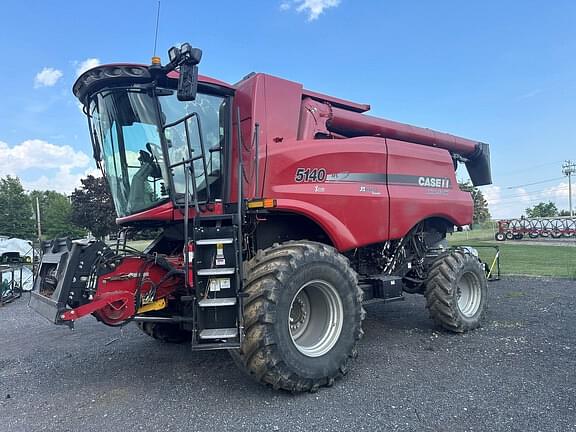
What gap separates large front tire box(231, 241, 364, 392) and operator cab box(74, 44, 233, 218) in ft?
3.81

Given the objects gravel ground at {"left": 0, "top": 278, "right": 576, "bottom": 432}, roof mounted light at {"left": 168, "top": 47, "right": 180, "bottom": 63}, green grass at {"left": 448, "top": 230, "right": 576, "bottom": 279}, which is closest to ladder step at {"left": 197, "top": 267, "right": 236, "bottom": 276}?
gravel ground at {"left": 0, "top": 278, "right": 576, "bottom": 432}

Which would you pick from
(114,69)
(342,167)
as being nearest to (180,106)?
(114,69)

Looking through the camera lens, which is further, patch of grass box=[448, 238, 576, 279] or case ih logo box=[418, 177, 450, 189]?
patch of grass box=[448, 238, 576, 279]

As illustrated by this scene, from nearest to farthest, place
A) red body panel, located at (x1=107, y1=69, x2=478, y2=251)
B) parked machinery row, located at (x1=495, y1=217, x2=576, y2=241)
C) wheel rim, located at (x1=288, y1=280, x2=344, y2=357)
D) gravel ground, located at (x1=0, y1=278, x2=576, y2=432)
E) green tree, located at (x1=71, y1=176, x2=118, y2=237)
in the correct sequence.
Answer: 1. gravel ground, located at (x1=0, y1=278, x2=576, y2=432)
2. wheel rim, located at (x1=288, y1=280, x2=344, y2=357)
3. red body panel, located at (x1=107, y1=69, x2=478, y2=251)
4. green tree, located at (x1=71, y1=176, x2=118, y2=237)
5. parked machinery row, located at (x1=495, y1=217, x2=576, y2=241)

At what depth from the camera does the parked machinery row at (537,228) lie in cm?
4291

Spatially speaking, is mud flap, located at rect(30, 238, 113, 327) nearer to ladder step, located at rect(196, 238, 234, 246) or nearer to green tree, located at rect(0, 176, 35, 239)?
ladder step, located at rect(196, 238, 234, 246)

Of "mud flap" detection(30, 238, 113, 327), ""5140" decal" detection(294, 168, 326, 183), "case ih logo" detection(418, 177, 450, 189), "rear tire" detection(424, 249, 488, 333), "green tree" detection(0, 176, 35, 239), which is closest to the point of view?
"mud flap" detection(30, 238, 113, 327)

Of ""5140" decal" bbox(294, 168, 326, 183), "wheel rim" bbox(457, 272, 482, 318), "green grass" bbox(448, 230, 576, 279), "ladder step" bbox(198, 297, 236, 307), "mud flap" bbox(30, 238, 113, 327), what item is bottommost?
"green grass" bbox(448, 230, 576, 279)

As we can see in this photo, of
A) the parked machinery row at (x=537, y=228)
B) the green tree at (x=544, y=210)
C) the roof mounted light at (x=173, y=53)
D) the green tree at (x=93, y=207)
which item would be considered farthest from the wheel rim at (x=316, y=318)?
the green tree at (x=544, y=210)

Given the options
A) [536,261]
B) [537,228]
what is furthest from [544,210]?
[536,261]

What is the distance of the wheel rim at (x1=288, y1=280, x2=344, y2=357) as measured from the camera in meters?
4.42

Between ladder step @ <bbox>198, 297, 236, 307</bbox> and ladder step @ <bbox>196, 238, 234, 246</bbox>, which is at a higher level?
ladder step @ <bbox>196, 238, 234, 246</bbox>

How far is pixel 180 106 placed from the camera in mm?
4605

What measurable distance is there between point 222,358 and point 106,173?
8.40 ft
